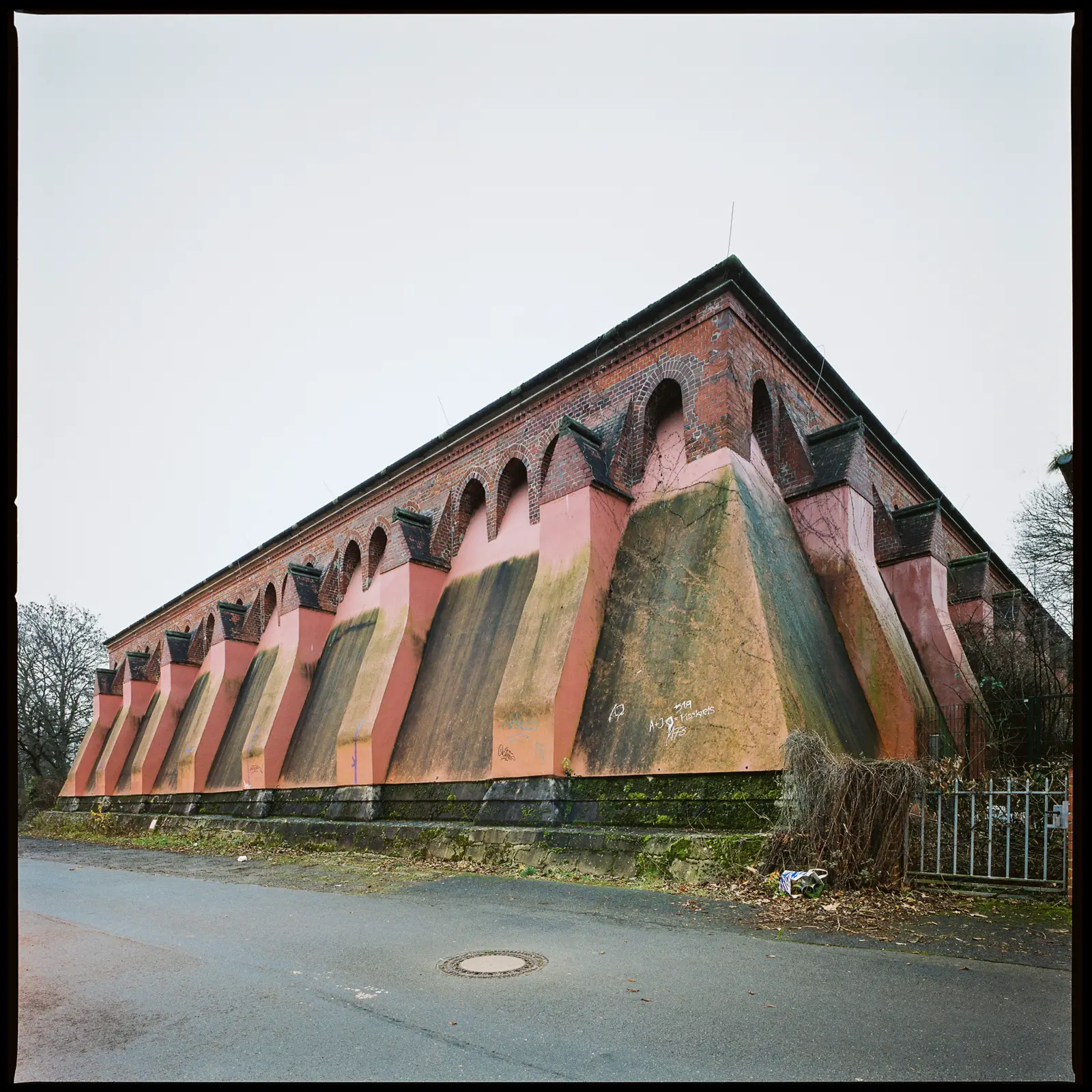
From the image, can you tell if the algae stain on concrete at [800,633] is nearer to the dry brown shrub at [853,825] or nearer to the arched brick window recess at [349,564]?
the dry brown shrub at [853,825]

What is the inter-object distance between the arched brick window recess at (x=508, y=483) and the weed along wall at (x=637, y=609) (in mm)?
40

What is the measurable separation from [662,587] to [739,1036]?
7.12 meters

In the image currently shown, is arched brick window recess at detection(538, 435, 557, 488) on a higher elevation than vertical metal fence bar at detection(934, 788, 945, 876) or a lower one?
higher

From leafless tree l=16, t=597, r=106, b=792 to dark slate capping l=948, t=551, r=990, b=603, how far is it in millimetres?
38846

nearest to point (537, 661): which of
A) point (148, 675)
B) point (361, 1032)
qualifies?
point (361, 1032)

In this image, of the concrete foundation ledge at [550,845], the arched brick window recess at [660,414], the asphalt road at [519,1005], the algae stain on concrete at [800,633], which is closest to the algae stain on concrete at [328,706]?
the concrete foundation ledge at [550,845]

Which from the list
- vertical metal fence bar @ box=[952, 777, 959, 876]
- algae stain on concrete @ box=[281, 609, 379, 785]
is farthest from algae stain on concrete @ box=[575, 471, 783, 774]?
algae stain on concrete @ box=[281, 609, 379, 785]

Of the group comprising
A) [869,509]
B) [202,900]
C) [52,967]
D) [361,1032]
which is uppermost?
[869,509]

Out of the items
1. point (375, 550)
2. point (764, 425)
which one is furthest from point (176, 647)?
point (764, 425)

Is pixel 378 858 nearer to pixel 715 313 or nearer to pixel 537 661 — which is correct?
pixel 537 661

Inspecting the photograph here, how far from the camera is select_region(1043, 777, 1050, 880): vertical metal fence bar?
6.75 meters

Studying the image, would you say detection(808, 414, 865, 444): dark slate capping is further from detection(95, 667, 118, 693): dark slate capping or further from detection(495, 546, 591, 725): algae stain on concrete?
detection(95, 667, 118, 693): dark slate capping

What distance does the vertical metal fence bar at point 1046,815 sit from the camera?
6746 mm

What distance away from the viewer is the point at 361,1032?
3.57 meters
